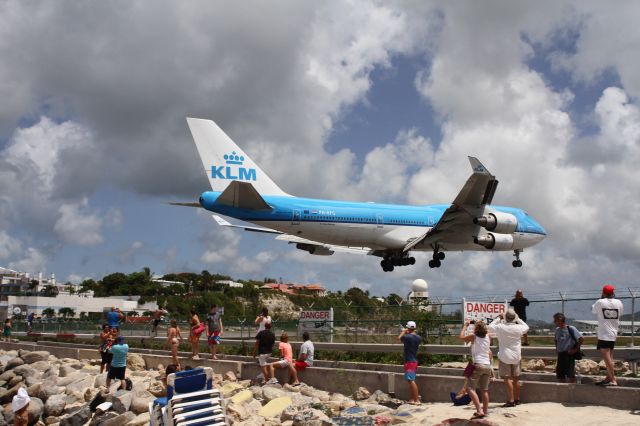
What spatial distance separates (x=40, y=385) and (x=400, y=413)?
12.2 metres

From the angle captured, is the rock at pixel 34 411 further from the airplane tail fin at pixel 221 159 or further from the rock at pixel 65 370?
the airplane tail fin at pixel 221 159

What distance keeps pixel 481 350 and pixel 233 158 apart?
21.5 m

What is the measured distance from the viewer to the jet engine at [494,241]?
31.0 metres

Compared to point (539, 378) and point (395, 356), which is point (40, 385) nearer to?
A: point (395, 356)


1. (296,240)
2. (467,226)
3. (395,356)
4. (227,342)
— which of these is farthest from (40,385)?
(467,226)

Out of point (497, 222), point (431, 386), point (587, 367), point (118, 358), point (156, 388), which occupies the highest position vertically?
point (497, 222)

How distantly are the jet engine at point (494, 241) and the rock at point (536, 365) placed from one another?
16.8m

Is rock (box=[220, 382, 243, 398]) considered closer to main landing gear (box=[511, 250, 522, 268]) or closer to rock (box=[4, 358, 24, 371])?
rock (box=[4, 358, 24, 371])

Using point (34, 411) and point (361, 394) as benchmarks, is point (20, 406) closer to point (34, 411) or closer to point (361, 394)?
point (34, 411)

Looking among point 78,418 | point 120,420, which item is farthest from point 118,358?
point 120,420

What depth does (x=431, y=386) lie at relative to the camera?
12.1 meters

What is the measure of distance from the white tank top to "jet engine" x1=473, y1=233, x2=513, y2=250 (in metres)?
21.2

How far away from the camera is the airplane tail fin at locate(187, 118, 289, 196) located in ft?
95.7

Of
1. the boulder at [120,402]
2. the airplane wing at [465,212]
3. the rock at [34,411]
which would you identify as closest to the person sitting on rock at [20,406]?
the boulder at [120,402]
